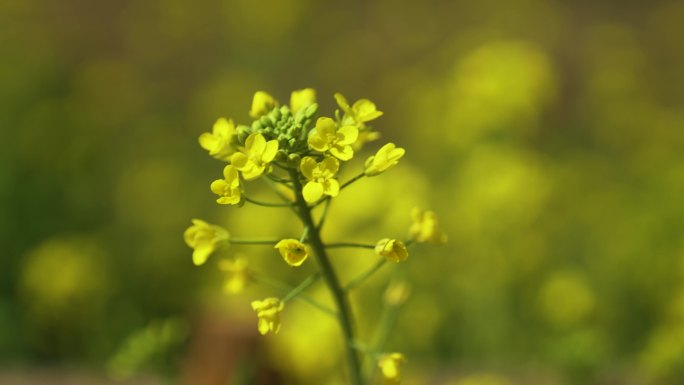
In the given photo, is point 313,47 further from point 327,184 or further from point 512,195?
point 327,184

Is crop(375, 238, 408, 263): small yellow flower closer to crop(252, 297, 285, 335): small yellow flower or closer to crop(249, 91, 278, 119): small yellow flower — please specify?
crop(252, 297, 285, 335): small yellow flower

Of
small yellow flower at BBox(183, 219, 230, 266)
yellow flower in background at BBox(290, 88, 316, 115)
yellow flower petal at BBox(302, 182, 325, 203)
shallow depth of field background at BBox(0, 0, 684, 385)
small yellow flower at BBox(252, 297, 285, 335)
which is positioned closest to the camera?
yellow flower petal at BBox(302, 182, 325, 203)

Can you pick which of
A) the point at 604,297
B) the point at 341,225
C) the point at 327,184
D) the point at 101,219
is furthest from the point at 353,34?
the point at 327,184

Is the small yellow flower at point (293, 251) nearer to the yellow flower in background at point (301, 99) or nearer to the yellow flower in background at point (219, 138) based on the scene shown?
the yellow flower in background at point (219, 138)

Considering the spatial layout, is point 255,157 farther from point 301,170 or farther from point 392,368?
point 392,368

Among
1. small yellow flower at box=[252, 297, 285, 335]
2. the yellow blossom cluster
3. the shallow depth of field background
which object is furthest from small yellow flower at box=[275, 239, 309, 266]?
the shallow depth of field background

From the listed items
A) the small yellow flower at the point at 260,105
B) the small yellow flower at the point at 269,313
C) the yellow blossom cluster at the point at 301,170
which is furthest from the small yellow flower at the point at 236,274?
the small yellow flower at the point at 260,105

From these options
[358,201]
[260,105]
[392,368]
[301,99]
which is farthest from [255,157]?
[358,201]
